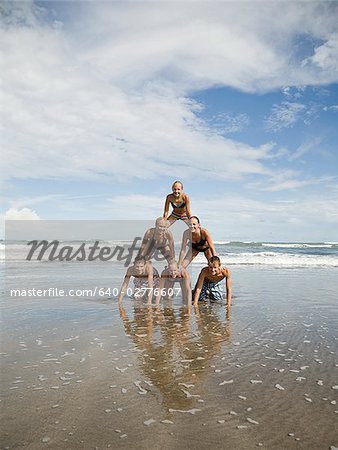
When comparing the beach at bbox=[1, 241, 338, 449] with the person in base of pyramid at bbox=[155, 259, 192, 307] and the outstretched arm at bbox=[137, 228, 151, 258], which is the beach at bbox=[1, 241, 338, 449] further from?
the outstretched arm at bbox=[137, 228, 151, 258]

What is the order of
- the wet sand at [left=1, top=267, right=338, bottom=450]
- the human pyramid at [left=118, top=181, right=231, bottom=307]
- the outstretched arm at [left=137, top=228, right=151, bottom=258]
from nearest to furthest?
the wet sand at [left=1, top=267, right=338, bottom=450] < the human pyramid at [left=118, top=181, right=231, bottom=307] < the outstretched arm at [left=137, top=228, right=151, bottom=258]

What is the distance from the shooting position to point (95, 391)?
3891 mm

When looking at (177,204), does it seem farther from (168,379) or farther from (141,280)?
(168,379)

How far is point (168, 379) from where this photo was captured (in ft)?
13.9

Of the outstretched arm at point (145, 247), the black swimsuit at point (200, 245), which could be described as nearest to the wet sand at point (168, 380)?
the outstretched arm at point (145, 247)

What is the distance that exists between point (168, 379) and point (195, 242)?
6.09m

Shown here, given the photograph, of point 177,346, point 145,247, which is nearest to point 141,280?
point 145,247

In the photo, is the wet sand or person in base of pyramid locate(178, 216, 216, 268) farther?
person in base of pyramid locate(178, 216, 216, 268)

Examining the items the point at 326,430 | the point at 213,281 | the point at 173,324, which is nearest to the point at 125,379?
the point at 326,430

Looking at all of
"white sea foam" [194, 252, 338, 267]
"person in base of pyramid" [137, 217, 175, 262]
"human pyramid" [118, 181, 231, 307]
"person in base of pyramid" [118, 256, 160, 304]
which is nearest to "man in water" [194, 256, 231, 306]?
"human pyramid" [118, 181, 231, 307]

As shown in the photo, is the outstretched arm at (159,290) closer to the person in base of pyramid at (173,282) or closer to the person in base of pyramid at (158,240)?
the person in base of pyramid at (173,282)

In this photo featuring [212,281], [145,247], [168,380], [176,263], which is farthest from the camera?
[212,281]

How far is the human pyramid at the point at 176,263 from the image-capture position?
9398 millimetres

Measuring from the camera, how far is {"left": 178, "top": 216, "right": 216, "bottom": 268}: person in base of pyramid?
9.68 meters
